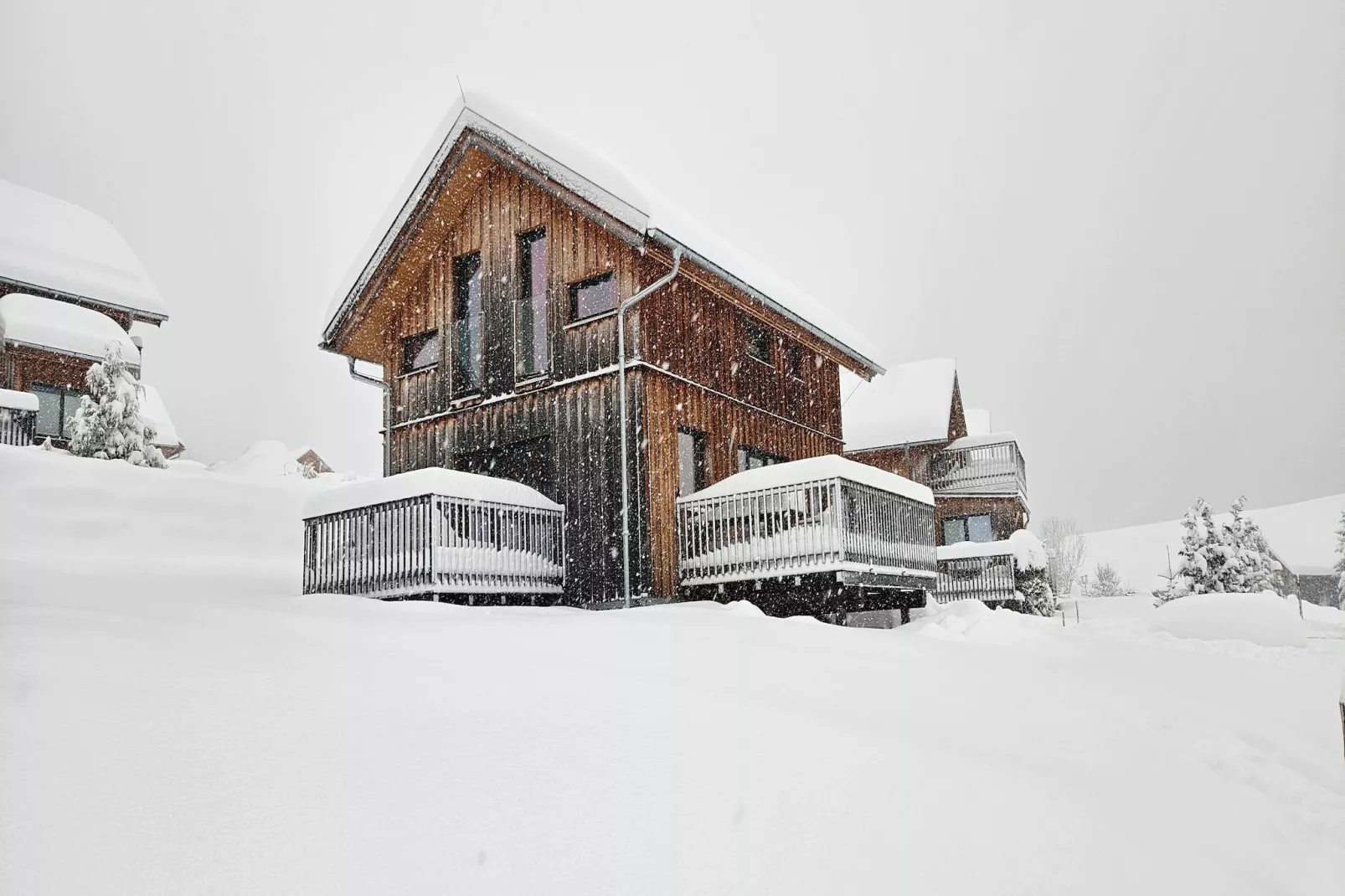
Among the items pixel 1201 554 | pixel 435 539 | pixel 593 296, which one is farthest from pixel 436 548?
pixel 1201 554

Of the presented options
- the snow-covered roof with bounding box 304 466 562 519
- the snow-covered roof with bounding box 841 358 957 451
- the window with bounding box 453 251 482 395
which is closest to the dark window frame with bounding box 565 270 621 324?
the window with bounding box 453 251 482 395

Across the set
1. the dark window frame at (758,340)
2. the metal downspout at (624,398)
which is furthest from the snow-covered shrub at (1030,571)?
the metal downspout at (624,398)

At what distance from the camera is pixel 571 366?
12742 millimetres

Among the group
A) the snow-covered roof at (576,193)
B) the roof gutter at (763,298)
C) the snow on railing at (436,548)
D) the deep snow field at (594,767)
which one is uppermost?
the snow-covered roof at (576,193)

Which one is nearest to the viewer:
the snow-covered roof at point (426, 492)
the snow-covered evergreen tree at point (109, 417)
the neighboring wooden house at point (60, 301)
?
the snow-covered roof at point (426, 492)

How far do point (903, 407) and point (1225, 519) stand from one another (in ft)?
317

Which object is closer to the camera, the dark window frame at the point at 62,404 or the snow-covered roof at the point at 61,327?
the snow-covered roof at the point at 61,327

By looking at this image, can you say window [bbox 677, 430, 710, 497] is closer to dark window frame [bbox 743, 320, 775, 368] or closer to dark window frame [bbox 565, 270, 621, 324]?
dark window frame [bbox 565, 270, 621, 324]

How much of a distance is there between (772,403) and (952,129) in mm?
187089

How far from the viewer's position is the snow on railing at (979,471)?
27.9 metres

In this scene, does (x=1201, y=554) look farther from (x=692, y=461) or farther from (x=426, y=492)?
(x=426, y=492)

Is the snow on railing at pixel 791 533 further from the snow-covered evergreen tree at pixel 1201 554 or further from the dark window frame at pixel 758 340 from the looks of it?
the snow-covered evergreen tree at pixel 1201 554

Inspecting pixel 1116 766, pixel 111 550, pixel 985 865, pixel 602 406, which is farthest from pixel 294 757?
pixel 111 550

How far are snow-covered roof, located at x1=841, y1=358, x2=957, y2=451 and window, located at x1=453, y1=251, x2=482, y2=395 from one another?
15.8 m
